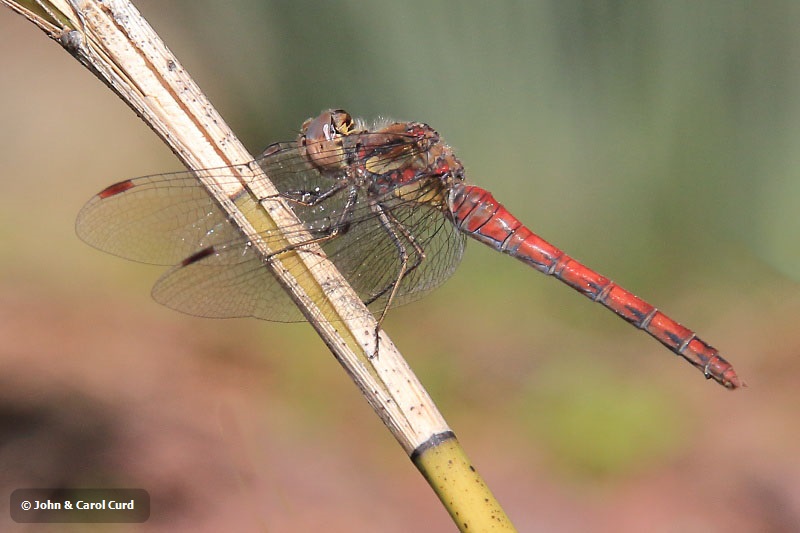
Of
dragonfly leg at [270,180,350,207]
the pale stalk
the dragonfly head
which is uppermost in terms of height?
the dragonfly head

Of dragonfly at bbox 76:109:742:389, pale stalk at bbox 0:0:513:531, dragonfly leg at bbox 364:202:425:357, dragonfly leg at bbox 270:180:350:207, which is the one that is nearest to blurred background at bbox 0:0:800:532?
dragonfly at bbox 76:109:742:389

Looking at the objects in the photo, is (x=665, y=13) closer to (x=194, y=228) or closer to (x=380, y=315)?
(x=380, y=315)

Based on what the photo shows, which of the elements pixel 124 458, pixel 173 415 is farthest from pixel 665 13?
pixel 124 458

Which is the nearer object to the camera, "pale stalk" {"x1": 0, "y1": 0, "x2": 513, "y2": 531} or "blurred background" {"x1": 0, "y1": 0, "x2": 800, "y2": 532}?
Result: "pale stalk" {"x1": 0, "y1": 0, "x2": 513, "y2": 531}

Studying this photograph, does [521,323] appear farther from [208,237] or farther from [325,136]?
[208,237]

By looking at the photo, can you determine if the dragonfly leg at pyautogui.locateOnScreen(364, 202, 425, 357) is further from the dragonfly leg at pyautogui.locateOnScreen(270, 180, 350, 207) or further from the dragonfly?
the dragonfly leg at pyautogui.locateOnScreen(270, 180, 350, 207)

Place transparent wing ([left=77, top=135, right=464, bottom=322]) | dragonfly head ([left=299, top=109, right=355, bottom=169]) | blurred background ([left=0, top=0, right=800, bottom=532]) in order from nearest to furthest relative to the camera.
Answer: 1. transparent wing ([left=77, top=135, right=464, bottom=322])
2. dragonfly head ([left=299, top=109, right=355, bottom=169])
3. blurred background ([left=0, top=0, right=800, bottom=532])

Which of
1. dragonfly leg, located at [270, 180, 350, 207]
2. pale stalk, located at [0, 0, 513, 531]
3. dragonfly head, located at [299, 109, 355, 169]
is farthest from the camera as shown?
dragonfly head, located at [299, 109, 355, 169]

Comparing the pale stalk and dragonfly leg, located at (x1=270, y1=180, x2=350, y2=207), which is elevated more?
dragonfly leg, located at (x1=270, y1=180, x2=350, y2=207)
